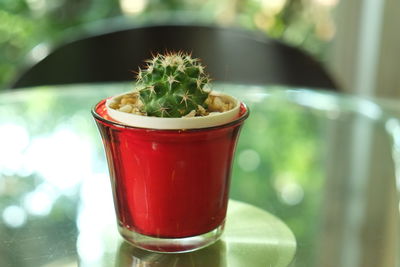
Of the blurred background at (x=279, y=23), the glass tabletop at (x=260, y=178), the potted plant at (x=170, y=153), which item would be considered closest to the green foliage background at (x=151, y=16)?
the blurred background at (x=279, y=23)

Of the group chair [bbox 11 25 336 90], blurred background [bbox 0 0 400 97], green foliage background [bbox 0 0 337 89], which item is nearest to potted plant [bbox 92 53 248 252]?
chair [bbox 11 25 336 90]

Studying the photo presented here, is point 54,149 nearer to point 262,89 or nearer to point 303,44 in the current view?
point 262,89

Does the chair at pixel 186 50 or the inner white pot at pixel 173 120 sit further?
the chair at pixel 186 50

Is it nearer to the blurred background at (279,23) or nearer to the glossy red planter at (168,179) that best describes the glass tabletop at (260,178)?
the glossy red planter at (168,179)

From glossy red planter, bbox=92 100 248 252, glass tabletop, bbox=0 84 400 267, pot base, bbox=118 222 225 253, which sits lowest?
glass tabletop, bbox=0 84 400 267

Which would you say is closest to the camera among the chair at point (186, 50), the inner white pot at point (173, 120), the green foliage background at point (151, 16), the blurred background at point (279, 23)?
the inner white pot at point (173, 120)

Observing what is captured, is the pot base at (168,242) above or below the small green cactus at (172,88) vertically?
below

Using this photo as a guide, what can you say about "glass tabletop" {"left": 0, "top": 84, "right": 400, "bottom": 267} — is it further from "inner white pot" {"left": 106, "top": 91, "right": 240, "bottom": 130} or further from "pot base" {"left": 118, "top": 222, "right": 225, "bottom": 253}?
"inner white pot" {"left": 106, "top": 91, "right": 240, "bottom": 130}

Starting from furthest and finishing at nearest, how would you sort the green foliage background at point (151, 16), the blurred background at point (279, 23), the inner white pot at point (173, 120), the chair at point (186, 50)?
the green foliage background at point (151, 16), the blurred background at point (279, 23), the chair at point (186, 50), the inner white pot at point (173, 120)

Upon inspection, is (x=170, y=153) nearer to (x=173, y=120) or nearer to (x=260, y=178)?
(x=173, y=120)
